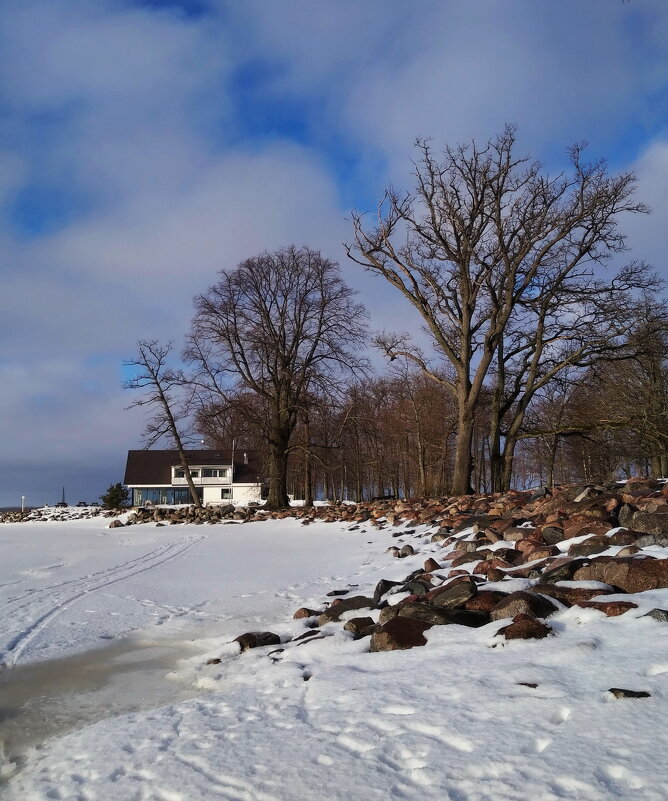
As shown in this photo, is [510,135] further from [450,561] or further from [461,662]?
[461,662]

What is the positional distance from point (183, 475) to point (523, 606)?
65.4 meters

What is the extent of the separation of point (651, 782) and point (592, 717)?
54 centimetres

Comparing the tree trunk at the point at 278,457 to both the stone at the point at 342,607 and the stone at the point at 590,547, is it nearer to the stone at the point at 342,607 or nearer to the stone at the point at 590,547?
the stone at the point at 342,607

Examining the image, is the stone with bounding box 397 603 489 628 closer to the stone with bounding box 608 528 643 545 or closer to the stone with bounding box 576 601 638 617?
the stone with bounding box 576 601 638 617

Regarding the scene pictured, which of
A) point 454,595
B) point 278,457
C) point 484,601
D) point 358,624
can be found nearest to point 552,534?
point 454,595

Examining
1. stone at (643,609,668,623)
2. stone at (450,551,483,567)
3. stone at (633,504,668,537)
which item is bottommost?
stone at (450,551,483,567)

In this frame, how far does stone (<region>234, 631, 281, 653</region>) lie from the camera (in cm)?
520

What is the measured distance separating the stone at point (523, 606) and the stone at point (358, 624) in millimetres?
1059

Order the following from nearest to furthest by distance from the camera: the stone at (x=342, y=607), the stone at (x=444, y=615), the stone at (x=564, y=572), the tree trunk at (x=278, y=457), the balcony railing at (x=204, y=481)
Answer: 1. the stone at (x=444, y=615)
2. the stone at (x=564, y=572)
3. the stone at (x=342, y=607)
4. the tree trunk at (x=278, y=457)
5. the balcony railing at (x=204, y=481)

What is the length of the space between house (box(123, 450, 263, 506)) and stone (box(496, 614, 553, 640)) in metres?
62.5

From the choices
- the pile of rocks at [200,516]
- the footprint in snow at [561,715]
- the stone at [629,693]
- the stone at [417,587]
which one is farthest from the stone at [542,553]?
the pile of rocks at [200,516]

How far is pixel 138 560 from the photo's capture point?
11.9m

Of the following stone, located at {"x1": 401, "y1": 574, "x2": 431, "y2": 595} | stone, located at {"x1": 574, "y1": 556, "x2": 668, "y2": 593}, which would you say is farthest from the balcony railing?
stone, located at {"x1": 574, "y1": 556, "x2": 668, "y2": 593}

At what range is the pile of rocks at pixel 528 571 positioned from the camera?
445 cm
